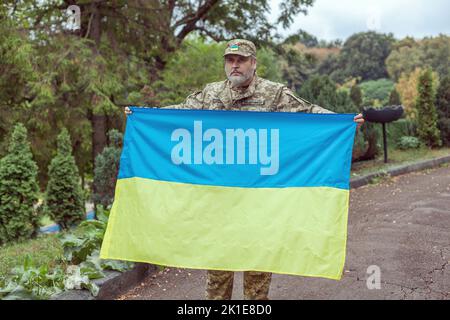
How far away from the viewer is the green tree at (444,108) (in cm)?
1340

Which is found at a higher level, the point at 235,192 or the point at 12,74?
the point at 12,74

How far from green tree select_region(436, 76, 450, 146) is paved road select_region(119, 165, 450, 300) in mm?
6191

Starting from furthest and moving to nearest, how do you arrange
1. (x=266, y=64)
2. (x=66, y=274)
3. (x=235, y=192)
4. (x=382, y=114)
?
1. (x=266, y=64)
2. (x=382, y=114)
3. (x=66, y=274)
4. (x=235, y=192)

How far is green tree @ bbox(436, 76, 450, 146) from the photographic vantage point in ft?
44.0

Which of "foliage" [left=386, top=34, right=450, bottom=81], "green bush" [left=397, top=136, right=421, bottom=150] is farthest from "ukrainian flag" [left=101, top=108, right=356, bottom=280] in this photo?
"foliage" [left=386, top=34, right=450, bottom=81]

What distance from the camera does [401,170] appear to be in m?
10.6

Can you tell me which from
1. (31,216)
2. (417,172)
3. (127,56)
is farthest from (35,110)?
(417,172)

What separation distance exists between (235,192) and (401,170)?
7840mm

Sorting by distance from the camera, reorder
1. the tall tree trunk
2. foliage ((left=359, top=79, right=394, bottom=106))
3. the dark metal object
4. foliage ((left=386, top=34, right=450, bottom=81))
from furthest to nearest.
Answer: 1. foliage ((left=359, top=79, right=394, bottom=106))
2. foliage ((left=386, top=34, right=450, bottom=81))
3. the tall tree trunk
4. the dark metal object

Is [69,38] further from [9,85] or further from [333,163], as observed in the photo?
[333,163]

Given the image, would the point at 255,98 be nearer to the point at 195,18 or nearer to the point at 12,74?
the point at 12,74

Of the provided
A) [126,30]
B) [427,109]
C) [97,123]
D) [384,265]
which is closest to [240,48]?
[384,265]

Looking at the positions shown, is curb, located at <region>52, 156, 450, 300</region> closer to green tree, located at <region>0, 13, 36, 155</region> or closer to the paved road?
the paved road

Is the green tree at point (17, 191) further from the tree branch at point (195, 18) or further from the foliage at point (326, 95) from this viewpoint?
the tree branch at point (195, 18)
